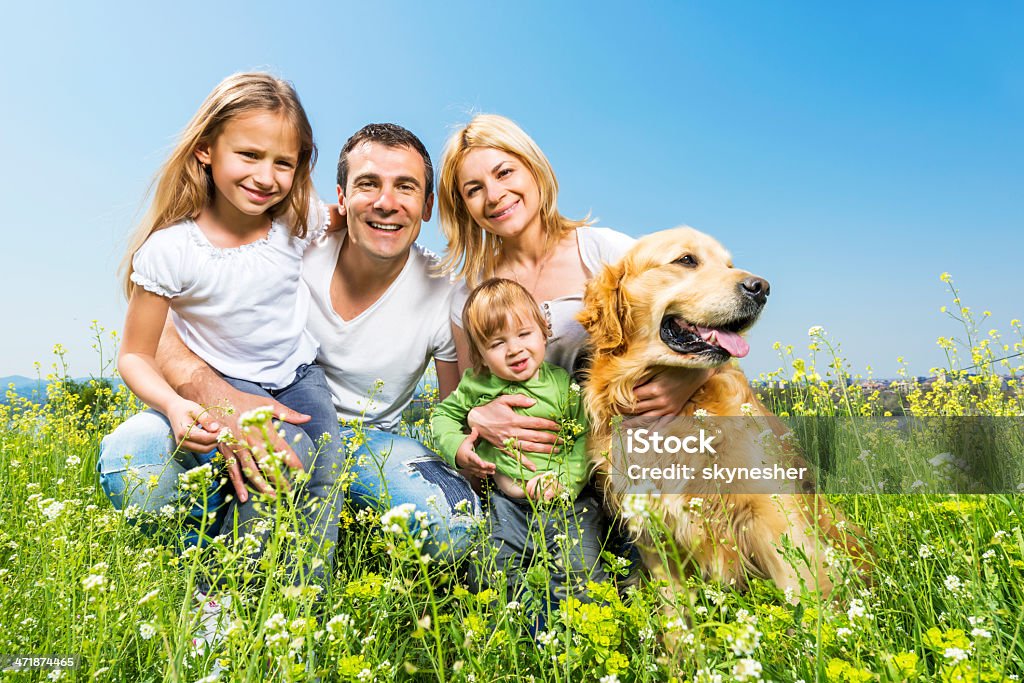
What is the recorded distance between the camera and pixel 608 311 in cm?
317

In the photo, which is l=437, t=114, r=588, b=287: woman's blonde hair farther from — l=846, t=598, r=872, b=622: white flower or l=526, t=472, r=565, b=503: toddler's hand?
l=846, t=598, r=872, b=622: white flower

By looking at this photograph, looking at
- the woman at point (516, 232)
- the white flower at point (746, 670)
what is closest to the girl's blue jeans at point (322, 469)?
the woman at point (516, 232)

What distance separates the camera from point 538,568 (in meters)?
2.05

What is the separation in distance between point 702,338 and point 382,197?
69.0 inches

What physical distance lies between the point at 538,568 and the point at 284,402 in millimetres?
→ 1801

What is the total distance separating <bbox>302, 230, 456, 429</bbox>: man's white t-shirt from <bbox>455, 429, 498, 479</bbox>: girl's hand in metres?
0.72

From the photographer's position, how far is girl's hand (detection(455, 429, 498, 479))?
3055mm

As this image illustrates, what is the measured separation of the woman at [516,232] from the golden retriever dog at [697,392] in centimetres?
31

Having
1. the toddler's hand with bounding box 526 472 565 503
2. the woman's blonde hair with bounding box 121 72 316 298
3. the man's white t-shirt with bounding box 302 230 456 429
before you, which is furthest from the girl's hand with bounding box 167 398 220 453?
the toddler's hand with bounding box 526 472 565 503

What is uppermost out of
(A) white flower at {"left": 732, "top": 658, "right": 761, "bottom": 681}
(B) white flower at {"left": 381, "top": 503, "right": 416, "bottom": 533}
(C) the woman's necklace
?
(C) the woman's necklace

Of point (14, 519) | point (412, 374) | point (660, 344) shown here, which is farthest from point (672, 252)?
point (14, 519)

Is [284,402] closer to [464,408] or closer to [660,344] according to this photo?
[464,408]

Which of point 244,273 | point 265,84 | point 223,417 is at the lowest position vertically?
point 223,417

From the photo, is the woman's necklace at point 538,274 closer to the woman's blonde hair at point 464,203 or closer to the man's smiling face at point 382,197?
the woman's blonde hair at point 464,203
